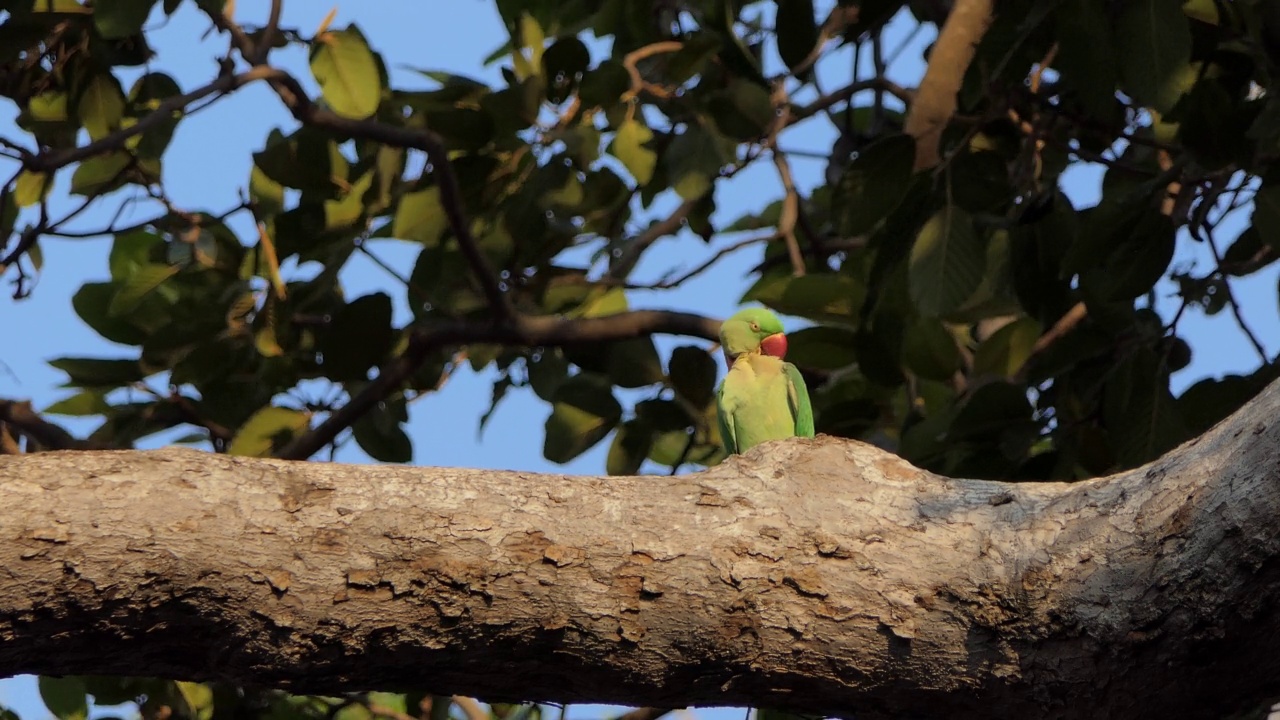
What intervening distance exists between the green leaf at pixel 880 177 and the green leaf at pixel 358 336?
4.40 ft

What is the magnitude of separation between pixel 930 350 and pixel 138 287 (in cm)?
236

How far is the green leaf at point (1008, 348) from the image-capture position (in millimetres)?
3387

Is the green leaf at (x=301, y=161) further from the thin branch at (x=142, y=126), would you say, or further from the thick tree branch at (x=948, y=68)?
the thick tree branch at (x=948, y=68)

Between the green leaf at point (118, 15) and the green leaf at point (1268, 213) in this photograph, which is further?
the green leaf at point (118, 15)

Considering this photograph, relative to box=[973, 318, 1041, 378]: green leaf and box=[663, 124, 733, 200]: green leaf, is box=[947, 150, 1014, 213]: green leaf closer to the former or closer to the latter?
box=[973, 318, 1041, 378]: green leaf

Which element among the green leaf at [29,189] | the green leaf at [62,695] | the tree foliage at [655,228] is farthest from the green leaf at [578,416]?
the green leaf at [29,189]

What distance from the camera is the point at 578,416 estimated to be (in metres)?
3.77

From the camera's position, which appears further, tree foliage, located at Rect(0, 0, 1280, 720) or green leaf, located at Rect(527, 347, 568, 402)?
green leaf, located at Rect(527, 347, 568, 402)

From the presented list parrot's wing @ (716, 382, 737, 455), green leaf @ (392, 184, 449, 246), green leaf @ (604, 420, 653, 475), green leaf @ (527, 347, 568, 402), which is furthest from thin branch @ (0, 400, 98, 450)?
parrot's wing @ (716, 382, 737, 455)

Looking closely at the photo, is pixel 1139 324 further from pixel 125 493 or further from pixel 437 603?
pixel 125 493

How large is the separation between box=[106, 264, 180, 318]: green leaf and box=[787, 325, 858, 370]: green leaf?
189 cm

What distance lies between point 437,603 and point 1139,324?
2275 millimetres

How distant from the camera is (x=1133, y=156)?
14.2 feet

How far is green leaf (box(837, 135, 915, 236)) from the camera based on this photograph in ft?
10.5
